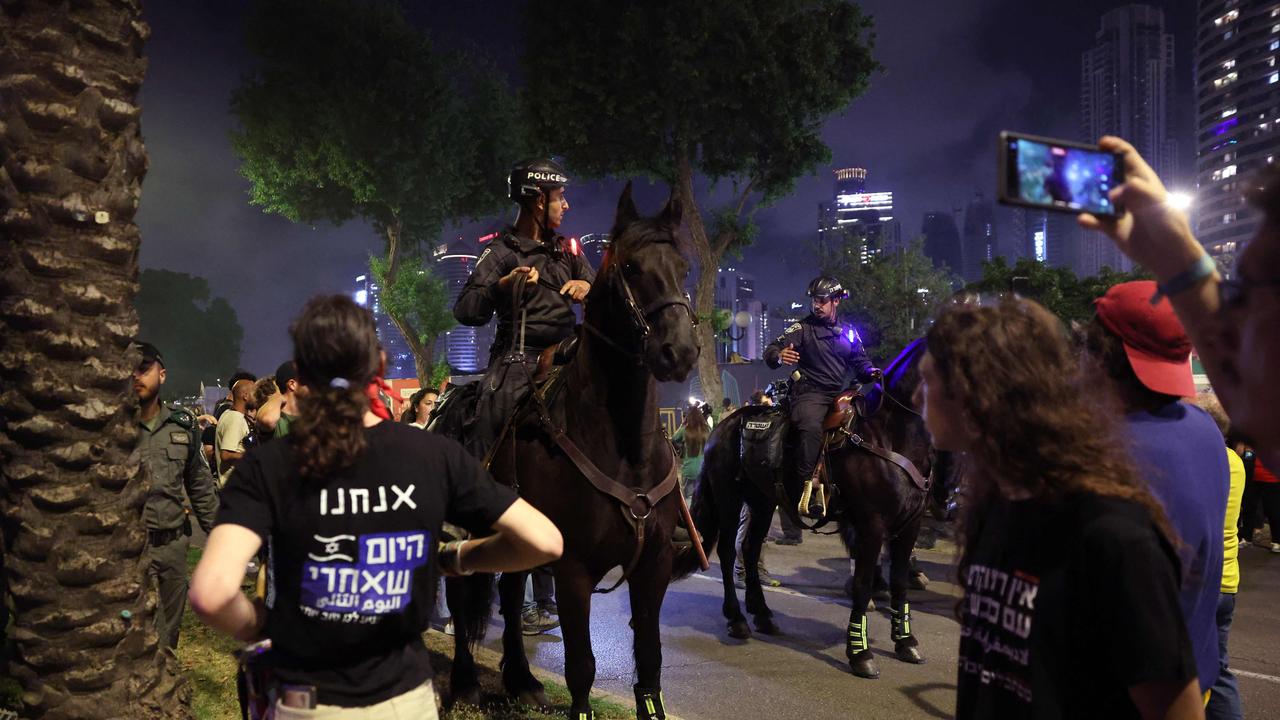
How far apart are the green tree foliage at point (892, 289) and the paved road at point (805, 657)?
3038cm

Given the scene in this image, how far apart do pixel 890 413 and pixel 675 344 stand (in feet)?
12.6

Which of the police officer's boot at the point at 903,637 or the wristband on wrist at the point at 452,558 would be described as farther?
the police officer's boot at the point at 903,637

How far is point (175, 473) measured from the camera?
5.82 meters

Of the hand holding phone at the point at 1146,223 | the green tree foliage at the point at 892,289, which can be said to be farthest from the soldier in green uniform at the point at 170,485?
the green tree foliage at the point at 892,289

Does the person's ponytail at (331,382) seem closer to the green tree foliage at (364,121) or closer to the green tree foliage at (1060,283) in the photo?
the green tree foliage at (364,121)

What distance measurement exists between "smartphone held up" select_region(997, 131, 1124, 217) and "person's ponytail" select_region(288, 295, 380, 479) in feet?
5.63

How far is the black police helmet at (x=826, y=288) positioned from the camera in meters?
7.82

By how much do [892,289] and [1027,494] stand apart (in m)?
40.5

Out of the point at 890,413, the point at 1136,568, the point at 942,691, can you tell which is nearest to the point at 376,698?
the point at 1136,568

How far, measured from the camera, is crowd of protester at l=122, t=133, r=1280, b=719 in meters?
1.56

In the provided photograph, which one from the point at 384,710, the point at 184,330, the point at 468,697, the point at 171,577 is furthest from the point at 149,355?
the point at 184,330

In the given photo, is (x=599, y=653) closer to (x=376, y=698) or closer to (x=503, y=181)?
(x=376, y=698)

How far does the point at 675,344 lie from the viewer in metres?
4.17

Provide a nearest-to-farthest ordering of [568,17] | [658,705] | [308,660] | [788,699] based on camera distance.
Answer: [308,660] < [658,705] < [788,699] < [568,17]
